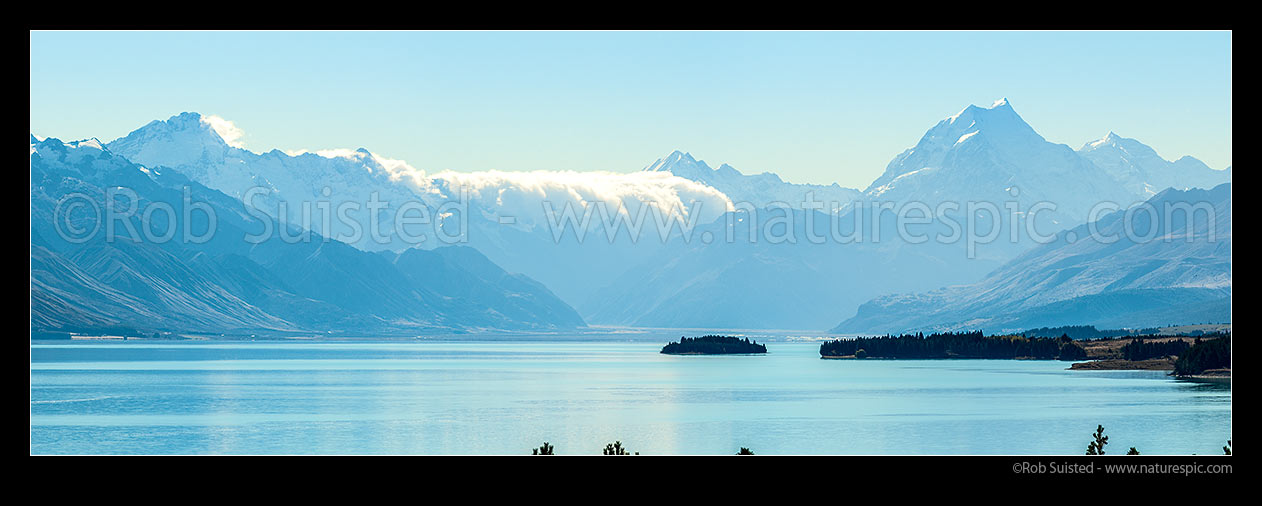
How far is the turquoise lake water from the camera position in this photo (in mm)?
85312

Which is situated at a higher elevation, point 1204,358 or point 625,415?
point 1204,358

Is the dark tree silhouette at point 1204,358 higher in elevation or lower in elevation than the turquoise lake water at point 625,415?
higher

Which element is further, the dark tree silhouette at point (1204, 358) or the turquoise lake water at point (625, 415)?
the dark tree silhouette at point (1204, 358)

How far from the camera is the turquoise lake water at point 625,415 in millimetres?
85312

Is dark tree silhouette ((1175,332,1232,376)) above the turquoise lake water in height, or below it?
above

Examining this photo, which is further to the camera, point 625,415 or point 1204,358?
point 1204,358

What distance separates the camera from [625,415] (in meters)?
110

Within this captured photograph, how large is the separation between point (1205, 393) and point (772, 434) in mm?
66186

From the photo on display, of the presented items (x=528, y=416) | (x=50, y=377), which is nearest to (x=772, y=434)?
(x=528, y=416)

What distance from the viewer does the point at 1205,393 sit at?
137 m
